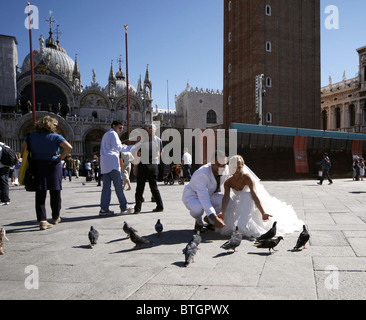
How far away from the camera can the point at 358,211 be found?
6.27 metres

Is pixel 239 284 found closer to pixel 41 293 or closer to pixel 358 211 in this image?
pixel 41 293

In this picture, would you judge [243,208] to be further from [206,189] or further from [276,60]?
[276,60]

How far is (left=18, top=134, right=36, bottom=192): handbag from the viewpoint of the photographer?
4625 mm

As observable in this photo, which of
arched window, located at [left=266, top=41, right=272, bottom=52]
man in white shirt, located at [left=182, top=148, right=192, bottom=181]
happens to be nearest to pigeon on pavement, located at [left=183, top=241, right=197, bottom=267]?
man in white shirt, located at [left=182, top=148, right=192, bottom=181]

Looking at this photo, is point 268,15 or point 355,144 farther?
point 268,15

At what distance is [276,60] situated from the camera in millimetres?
31422

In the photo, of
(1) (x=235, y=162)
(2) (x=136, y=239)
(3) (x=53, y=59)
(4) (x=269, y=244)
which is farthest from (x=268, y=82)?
(3) (x=53, y=59)

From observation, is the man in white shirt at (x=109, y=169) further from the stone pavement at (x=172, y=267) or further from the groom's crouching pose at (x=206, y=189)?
the groom's crouching pose at (x=206, y=189)

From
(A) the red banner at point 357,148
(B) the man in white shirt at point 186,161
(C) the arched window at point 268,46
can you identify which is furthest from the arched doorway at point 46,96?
(A) the red banner at point 357,148

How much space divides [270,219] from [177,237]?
1.31 metres

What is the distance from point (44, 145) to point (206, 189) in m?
2.50

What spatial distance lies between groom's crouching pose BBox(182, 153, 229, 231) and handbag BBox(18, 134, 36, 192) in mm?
2273
